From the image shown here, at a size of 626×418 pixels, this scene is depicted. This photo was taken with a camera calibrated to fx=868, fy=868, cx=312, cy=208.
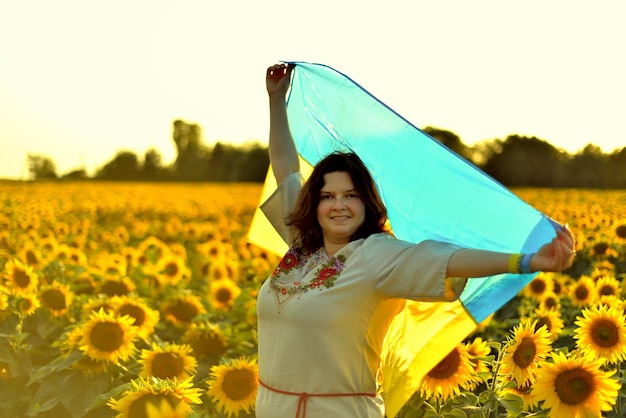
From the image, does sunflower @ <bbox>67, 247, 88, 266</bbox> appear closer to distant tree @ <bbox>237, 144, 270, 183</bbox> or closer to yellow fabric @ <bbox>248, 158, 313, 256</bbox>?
yellow fabric @ <bbox>248, 158, 313, 256</bbox>

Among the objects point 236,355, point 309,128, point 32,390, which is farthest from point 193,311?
point 309,128

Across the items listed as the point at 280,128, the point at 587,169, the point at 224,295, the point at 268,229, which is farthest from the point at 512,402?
the point at 587,169

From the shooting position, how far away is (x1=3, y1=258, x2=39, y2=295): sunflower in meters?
5.14

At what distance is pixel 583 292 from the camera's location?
5375mm

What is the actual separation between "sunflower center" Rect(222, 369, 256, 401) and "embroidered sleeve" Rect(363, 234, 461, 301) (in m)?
1.25

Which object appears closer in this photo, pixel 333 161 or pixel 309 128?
pixel 333 161

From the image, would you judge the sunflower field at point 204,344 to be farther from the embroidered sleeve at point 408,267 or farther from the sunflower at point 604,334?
the embroidered sleeve at point 408,267

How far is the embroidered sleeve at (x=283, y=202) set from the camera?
3.43 meters

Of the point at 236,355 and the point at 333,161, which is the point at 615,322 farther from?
the point at 236,355

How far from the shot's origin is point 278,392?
2.81m

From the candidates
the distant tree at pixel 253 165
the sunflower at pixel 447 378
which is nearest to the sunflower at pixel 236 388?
the sunflower at pixel 447 378

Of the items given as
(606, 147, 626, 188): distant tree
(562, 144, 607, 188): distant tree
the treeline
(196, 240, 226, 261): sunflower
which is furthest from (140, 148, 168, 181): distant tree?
(196, 240, 226, 261): sunflower

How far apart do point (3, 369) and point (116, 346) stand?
88 centimetres

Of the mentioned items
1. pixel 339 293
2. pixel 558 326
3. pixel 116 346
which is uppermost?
pixel 339 293
